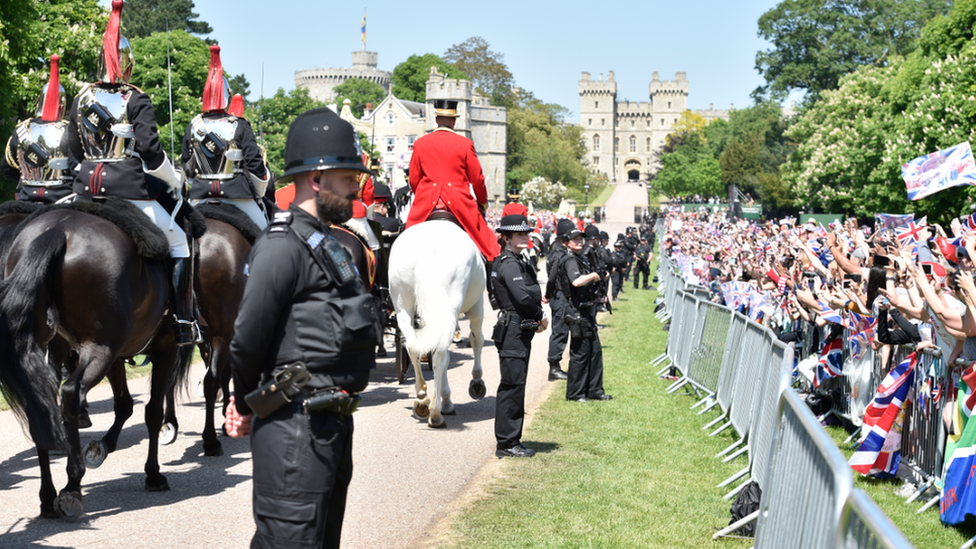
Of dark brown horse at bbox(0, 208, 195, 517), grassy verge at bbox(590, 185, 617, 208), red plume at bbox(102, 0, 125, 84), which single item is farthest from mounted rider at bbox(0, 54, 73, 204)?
grassy verge at bbox(590, 185, 617, 208)

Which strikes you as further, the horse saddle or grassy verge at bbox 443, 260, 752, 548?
the horse saddle

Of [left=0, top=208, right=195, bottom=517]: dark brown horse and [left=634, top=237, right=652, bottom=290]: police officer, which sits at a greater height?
[left=0, top=208, right=195, bottom=517]: dark brown horse

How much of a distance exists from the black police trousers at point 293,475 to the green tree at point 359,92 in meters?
117

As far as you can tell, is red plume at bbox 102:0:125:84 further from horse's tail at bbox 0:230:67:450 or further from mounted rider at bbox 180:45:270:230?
horse's tail at bbox 0:230:67:450

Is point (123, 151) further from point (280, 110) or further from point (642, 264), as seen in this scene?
point (280, 110)

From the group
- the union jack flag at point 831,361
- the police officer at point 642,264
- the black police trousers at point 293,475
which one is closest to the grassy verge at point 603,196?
the police officer at point 642,264

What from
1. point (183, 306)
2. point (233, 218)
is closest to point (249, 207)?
point (233, 218)

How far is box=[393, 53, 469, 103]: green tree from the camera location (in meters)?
118

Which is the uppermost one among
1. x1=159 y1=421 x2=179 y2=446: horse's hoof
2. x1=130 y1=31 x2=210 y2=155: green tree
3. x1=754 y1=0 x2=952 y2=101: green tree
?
x1=754 y1=0 x2=952 y2=101: green tree

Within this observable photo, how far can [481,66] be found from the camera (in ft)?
387

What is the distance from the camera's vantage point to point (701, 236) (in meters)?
30.2

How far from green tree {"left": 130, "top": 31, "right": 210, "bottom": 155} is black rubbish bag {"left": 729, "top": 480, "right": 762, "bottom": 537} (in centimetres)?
4115

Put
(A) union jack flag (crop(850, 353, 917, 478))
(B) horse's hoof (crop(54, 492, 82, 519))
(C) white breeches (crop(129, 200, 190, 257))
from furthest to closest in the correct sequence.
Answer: (A) union jack flag (crop(850, 353, 917, 478))
(C) white breeches (crop(129, 200, 190, 257))
(B) horse's hoof (crop(54, 492, 82, 519))

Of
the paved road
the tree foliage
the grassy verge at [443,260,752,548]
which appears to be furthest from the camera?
the tree foliage
